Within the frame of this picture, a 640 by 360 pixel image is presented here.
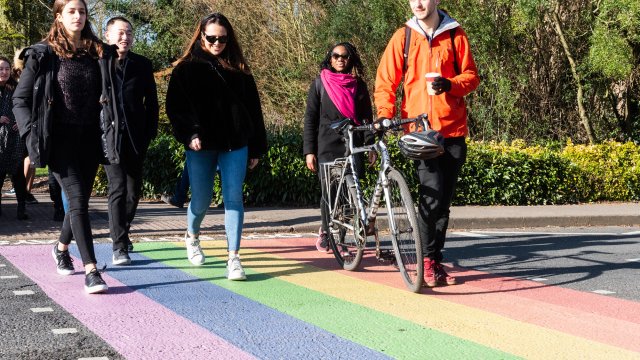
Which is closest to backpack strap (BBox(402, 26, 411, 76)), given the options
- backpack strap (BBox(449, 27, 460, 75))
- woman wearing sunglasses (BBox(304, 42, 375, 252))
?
backpack strap (BBox(449, 27, 460, 75))

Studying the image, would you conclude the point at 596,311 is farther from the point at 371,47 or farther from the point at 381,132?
the point at 371,47

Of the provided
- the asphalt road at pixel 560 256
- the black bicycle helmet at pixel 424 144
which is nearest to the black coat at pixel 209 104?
the black bicycle helmet at pixel 424 144

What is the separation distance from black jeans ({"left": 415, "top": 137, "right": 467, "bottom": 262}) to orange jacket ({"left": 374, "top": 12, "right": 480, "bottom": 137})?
15 cm

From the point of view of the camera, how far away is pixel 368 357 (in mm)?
4254

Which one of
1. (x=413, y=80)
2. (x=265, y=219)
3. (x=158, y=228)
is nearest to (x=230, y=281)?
(x=413, y=80)

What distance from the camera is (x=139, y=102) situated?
7168mm

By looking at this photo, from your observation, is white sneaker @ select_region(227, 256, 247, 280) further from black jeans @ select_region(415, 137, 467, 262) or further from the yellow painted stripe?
black jeans @ select_region(415, 137, 467, 262)

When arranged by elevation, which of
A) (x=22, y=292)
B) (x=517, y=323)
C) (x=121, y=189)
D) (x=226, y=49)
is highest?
(x=226, y=49)

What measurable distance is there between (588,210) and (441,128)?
7318 millimetres

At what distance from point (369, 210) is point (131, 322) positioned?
7.10ft

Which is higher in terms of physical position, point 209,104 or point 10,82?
point 10,82

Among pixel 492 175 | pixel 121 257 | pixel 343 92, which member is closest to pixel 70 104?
pixel 121 257

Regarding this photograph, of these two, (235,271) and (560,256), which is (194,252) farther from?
(560,256)

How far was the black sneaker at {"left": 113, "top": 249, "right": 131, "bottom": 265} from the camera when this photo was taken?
7.09 m
